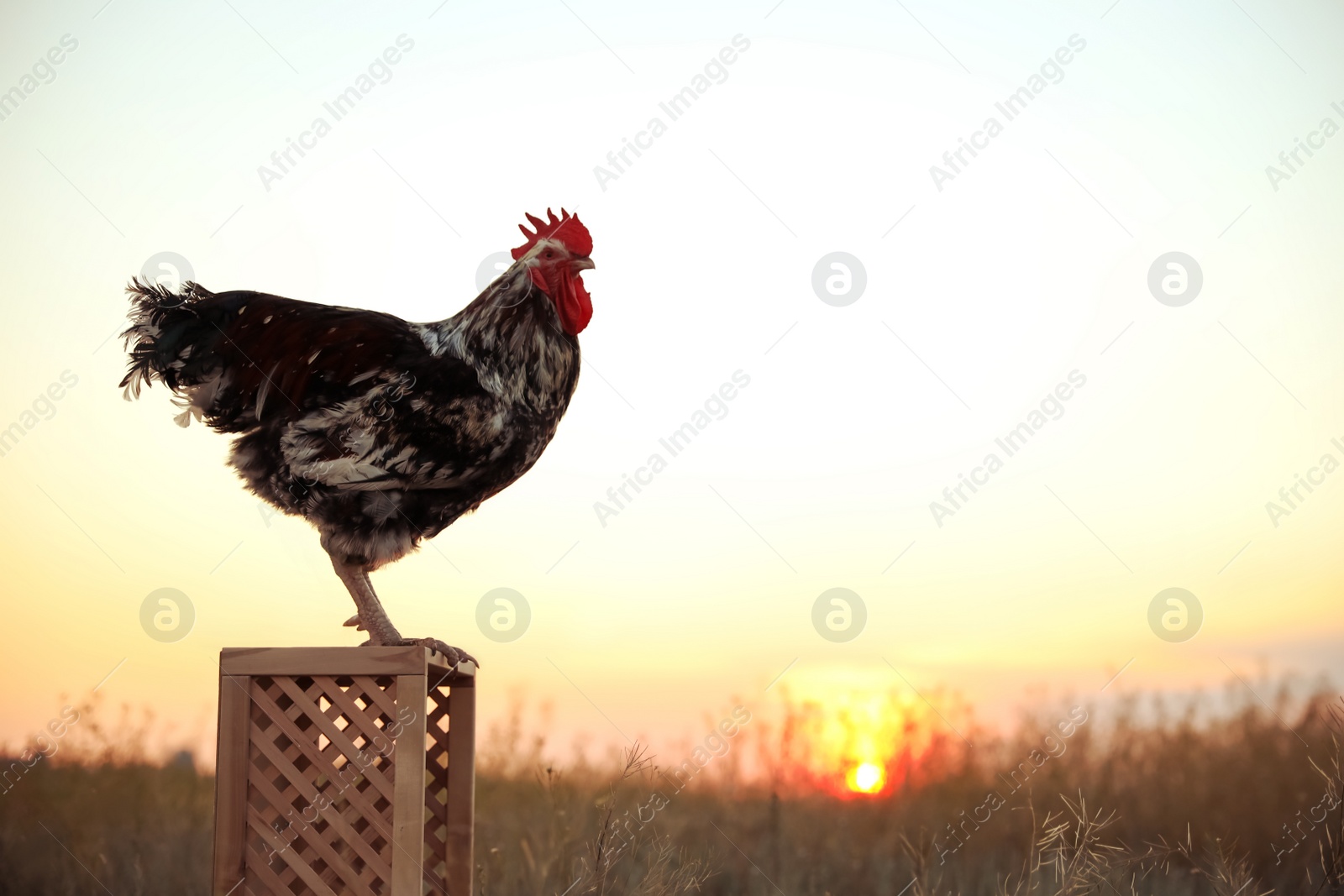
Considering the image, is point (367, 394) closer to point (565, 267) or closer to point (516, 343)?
point (516, 343)

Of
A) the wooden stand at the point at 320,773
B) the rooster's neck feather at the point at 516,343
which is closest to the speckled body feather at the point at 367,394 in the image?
the rooster's neck feather at the point at 516,343

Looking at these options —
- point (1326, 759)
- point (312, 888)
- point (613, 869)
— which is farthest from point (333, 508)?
Answer: point (1326, 759)

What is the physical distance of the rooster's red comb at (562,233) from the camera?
4.20m

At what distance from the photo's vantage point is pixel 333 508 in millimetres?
3855

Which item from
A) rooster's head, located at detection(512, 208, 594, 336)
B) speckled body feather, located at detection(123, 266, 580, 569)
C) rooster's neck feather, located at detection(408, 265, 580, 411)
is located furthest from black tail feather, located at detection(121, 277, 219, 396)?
rooster's head, located at detection(512, 208, 594, 336)

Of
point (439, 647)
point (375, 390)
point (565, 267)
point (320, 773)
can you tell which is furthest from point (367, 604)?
point (565, 267)

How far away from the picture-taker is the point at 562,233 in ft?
13.9

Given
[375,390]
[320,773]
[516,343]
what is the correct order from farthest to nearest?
[516,343] → [375,390] → [320,773]

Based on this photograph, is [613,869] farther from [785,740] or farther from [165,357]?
[165,357]

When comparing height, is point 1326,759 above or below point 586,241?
below

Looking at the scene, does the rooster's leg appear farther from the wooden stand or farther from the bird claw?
the wooden stand

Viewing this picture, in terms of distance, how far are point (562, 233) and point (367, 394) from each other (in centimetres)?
105

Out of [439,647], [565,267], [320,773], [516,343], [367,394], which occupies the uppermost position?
[565,267]

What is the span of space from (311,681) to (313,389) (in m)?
1.12
